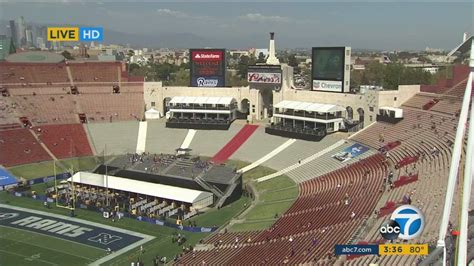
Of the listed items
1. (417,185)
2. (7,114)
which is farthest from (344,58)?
(7,114)

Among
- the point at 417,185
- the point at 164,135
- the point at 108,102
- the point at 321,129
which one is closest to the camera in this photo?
the point at 417,185

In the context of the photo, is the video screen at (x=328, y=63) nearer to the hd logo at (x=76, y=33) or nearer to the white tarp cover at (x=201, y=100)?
the white tarp cover at (x=201, y=100)

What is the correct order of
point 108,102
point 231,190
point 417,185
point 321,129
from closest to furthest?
point 417,185 → point 231,190 → point 321,129 → point 108,102

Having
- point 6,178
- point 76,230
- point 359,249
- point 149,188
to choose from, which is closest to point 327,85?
point 149,188

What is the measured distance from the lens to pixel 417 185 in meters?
31.3

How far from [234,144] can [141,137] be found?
39.6 feet

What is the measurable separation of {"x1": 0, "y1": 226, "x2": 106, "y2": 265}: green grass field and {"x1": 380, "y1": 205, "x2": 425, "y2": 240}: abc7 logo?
21.9 metres

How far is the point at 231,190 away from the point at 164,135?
2099 centimetres

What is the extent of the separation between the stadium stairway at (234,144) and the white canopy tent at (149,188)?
11942 mm

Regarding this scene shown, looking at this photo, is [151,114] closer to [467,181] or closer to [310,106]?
[310,106]

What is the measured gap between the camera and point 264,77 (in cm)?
6250

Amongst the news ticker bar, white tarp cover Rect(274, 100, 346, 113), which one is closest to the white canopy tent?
white tarp cover Rect(274, 100, 346, 113)

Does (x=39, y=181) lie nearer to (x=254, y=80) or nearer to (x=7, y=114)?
(x=7, y=114)

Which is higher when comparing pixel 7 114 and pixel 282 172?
pixel 7 114
